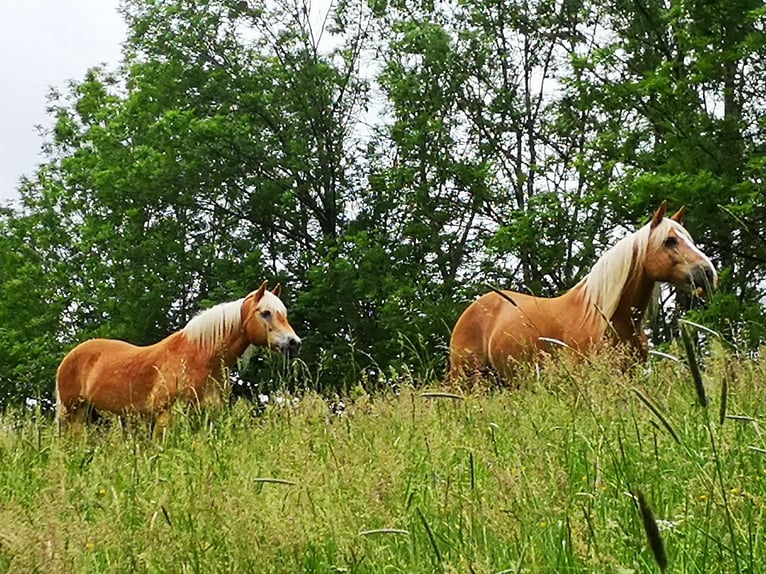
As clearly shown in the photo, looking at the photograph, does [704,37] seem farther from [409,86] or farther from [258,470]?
[258,470]

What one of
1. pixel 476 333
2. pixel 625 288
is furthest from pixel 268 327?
pixel 625 288

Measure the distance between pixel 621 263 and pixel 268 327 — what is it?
11.4ft

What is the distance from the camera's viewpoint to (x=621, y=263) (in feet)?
A: 25.2

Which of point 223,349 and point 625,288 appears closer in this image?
point 625,288

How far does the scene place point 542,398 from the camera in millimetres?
4605

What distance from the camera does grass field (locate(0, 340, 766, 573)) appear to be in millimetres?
2322

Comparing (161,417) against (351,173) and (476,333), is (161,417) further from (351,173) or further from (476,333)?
(351,173)

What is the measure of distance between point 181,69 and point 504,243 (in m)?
10.6

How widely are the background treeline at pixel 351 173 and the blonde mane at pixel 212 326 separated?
8054mm

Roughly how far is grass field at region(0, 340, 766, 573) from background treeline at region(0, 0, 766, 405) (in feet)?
38.8

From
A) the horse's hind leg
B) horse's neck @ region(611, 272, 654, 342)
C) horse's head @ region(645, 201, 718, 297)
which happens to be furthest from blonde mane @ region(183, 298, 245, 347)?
horse's head @ region(645, 201, 718, 297)

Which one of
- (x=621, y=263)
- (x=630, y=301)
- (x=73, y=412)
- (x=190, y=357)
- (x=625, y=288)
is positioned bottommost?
(x=73, y=412)

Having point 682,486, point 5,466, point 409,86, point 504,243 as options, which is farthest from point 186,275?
point 682,486

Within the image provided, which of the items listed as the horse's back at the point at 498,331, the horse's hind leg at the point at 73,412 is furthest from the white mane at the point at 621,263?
the horse's hind leg at the point at 73,412
